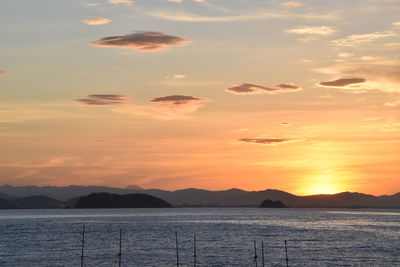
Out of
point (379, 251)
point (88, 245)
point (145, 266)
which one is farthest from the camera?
point (88, 245)

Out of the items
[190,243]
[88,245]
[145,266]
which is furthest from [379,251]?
[88,245]

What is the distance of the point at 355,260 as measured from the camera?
10750 centimetres

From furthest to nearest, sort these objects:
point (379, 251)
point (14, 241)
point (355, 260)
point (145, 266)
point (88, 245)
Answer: point (14, 241), point (88, 245), point (379, 251), point (355, 260), point (145, 266)

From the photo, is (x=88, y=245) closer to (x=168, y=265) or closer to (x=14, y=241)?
(x=14, y=241)

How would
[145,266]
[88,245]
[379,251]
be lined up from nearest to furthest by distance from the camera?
[145,266] → [379,251] → [88,245]

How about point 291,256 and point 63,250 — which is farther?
point 63,250

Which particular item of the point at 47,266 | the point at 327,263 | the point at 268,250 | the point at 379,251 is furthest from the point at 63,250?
the point at 379,251

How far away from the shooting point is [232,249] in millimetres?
127250

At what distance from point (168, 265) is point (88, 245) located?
45648 mm

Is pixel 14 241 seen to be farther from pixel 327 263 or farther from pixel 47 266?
pixel 327 263

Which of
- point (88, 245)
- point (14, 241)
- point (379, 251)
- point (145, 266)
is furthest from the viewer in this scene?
point (14, 241)

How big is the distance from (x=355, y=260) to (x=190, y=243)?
151 ft

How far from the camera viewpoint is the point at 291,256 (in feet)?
370

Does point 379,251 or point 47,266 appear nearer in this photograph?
point 47,266
